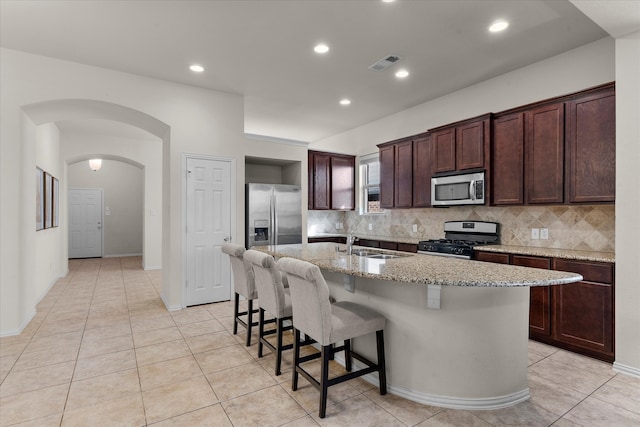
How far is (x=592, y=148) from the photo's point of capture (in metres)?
3.11

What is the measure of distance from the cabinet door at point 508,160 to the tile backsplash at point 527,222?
0.30 m

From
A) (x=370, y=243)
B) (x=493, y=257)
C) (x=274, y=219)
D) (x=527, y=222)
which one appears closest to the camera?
(x=493, y=257)

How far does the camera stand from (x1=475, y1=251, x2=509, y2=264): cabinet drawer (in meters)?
3.49

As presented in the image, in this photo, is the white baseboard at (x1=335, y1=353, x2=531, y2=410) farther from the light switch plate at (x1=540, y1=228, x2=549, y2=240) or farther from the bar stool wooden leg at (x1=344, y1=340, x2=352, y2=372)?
Result: the light switch plate at (x1=540, y1=228, x2=549, y2=240)

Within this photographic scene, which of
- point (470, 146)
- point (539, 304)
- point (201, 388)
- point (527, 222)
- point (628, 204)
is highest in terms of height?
point (470, 146)

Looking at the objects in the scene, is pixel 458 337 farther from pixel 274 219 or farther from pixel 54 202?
pixel 54 202

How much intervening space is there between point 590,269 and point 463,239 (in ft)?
5.39

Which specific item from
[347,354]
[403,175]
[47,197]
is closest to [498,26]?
[403,175]

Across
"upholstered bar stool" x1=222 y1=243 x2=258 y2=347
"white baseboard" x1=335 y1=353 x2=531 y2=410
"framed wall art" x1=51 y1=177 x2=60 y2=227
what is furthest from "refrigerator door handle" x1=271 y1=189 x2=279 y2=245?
"framed wall art" x1=51 y1=177 x2=60 y2=227

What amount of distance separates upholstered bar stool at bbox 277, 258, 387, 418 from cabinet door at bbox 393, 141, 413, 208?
2.97 m

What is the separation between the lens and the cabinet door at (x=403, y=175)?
199 inches

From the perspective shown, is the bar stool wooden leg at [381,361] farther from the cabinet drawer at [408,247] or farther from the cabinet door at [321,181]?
the cabinet door at [321,181]

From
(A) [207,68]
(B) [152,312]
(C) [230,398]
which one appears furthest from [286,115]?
(C) [230,398]

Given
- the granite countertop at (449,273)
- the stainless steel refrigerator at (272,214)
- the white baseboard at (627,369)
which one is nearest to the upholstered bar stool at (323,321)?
the granite countertop at (449,273)
